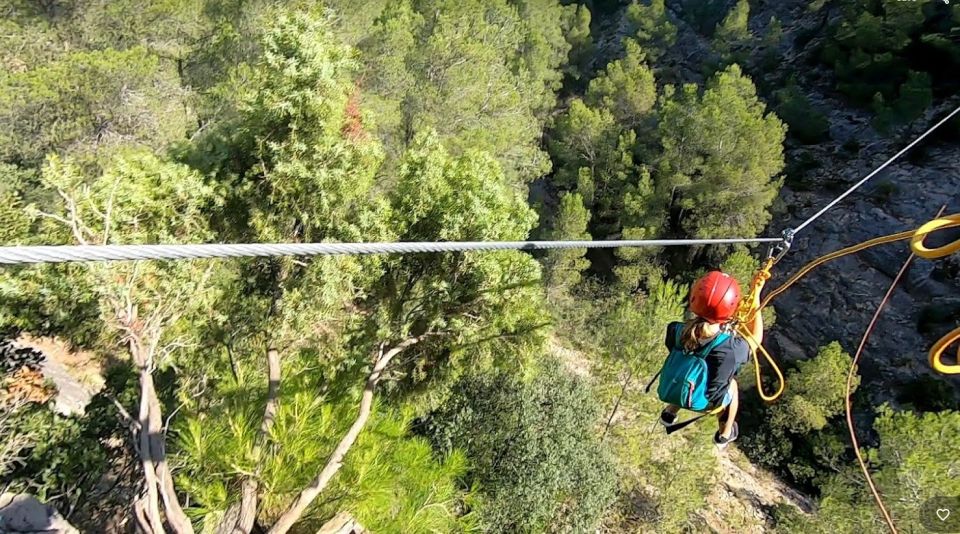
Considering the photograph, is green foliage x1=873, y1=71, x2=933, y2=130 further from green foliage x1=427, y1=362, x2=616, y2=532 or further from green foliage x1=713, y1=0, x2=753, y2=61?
green foliage x1=427, y1=362, x2=616, y2=532

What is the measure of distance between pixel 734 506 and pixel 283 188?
13076mm

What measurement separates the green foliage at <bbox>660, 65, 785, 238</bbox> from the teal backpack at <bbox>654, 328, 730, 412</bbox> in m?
16.4

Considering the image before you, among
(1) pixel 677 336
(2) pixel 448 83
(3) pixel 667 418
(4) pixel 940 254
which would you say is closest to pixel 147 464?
(3) pixel 667 418

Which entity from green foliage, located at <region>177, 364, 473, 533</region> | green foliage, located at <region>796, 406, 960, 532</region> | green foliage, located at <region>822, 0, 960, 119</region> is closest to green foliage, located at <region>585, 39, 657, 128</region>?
green foliage, located at <region>822, 0, 960, 119</region>

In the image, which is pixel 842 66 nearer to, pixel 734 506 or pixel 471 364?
pixel 734 506

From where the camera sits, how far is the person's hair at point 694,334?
9.20ft

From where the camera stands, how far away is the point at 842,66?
71.2 feet

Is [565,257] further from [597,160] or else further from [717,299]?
[717,299]

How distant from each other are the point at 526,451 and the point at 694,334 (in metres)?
6.12

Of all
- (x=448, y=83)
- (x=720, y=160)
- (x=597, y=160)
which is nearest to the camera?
(x=448, y=83)

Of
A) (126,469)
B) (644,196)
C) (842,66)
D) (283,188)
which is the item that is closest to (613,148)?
(644,196)

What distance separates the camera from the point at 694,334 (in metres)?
2.86

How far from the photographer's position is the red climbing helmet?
2670 millimetres

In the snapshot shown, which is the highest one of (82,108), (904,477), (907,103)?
(82,108)
